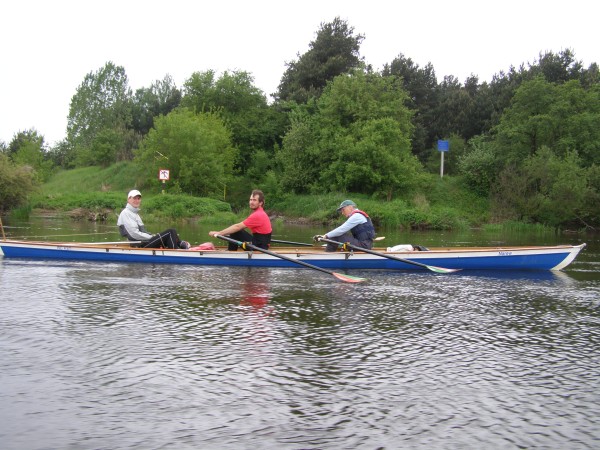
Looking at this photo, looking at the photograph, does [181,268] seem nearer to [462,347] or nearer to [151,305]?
[151,305]

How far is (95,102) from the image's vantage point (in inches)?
3002

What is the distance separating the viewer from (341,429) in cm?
505

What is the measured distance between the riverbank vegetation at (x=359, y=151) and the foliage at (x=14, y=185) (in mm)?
73

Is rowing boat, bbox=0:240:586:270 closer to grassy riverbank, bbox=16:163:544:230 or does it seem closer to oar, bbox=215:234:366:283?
oar, bbox=215:234:366:283

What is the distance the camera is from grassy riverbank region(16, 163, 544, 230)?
3659 centimetres

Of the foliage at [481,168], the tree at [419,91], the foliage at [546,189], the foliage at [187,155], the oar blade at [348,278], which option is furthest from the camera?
the tree at [419,91]

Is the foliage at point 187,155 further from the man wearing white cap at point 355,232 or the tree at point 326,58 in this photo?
the man wearing white cap at point 355,232

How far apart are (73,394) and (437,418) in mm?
3382

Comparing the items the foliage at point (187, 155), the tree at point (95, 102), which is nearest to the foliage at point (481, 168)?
the foliage at point (187, 155)

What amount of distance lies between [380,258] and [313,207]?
86.4ft

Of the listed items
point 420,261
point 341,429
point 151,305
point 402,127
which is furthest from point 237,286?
point 402,127

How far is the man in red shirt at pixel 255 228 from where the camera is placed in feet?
45.9

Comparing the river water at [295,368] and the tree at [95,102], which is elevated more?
the tree at [95,102]

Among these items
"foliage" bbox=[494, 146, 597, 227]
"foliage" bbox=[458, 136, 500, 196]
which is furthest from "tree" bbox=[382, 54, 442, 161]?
"foliage" bbox=[494, 146, 597, 227]
